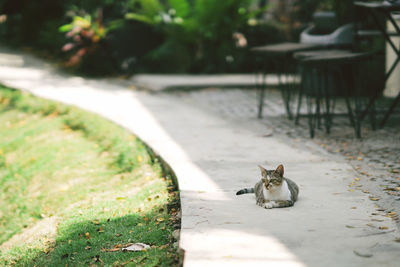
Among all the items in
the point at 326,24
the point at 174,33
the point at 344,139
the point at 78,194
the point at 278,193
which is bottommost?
the point at 78,194

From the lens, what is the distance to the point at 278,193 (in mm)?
3779

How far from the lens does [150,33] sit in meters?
12.7

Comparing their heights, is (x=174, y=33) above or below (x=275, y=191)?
above

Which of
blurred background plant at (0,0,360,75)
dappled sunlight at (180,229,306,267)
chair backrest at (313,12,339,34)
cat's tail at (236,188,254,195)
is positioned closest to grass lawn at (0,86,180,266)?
dappled sunlight at (180,229,306,267)

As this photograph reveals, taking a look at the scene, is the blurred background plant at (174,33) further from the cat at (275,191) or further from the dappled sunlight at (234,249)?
the dappled sunlight at (234,249)

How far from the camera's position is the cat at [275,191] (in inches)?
147

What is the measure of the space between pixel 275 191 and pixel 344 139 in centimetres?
249

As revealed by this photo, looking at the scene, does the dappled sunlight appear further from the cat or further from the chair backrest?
the chair backrest

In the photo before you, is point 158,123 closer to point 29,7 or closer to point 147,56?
point 147,56

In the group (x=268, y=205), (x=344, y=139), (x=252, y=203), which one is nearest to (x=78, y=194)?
(x=252, y=203)

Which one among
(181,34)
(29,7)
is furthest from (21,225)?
(29,7)

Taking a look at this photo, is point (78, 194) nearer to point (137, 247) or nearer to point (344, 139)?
point (137, 247)

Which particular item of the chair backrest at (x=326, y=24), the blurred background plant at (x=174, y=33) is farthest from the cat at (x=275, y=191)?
the blurred background plant at (x=174, y=33)

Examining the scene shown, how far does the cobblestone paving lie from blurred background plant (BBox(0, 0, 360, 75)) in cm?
221
